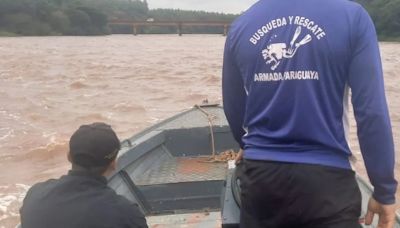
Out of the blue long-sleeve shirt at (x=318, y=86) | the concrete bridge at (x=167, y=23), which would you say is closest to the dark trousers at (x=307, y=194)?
the blue long-sleeve shirt at (x=318, y=86)

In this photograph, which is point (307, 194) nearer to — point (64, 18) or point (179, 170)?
point (179, 170)

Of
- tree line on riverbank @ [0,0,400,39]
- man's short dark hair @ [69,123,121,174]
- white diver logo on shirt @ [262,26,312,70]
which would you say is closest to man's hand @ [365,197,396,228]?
white diver logo on shirt @ [262,26,312,70]

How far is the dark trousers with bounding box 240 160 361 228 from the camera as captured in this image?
1.77 metres

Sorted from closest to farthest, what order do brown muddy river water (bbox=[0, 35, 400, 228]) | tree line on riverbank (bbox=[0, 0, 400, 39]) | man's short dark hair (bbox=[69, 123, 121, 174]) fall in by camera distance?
man's short dark hair (bbox=[69, 123, 121, 174])
brown muddy river water (bbox=[0, 35, 400, 228])
tree line on riverbank (bbox=[0, 0, 400, 39])

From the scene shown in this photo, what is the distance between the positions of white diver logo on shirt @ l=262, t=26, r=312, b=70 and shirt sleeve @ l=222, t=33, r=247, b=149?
0.68 ft

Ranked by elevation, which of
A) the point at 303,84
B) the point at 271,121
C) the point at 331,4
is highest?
the point at 331,4

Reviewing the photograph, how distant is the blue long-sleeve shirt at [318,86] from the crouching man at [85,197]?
28.1 inches

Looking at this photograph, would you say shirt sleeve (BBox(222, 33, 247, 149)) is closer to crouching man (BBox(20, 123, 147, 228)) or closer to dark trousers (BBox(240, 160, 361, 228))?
dark trousers (BBox(240, 160, 361, 228))

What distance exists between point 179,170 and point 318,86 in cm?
386

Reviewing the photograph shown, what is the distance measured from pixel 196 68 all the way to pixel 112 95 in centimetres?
820

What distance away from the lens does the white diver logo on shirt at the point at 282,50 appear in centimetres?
180

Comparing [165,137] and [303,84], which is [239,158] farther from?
[165,137]

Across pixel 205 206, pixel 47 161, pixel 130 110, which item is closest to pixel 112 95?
pixel 130 110

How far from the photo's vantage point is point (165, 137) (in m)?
5.91
